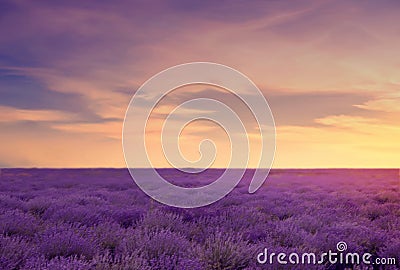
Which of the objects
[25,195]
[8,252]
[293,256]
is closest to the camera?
[8,252]

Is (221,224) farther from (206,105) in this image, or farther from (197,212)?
(206,105)

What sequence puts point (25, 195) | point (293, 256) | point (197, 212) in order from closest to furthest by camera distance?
point (293, 256) < point (197, 212) < point (25, 195)

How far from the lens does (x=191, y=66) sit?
9.02 m

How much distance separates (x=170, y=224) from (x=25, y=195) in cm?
749

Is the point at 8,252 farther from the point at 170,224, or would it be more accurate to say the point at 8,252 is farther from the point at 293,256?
the point at 293,256

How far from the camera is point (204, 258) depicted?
4750 mm

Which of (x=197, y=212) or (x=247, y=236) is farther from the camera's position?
(x=197, y=212)

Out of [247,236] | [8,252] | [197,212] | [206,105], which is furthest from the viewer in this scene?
[206,105]

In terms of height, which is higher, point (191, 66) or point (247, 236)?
point (191, 66)

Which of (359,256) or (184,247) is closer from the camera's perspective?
(184,247)

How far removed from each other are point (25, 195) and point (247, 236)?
8.48 meters

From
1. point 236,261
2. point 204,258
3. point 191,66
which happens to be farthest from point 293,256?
point 191,66

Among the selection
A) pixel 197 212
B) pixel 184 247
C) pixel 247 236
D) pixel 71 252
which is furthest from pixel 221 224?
pixel 71 252

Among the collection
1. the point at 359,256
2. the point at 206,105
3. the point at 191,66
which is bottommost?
the point at 359,256
